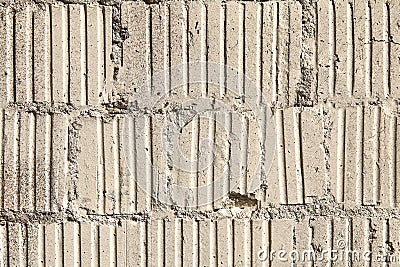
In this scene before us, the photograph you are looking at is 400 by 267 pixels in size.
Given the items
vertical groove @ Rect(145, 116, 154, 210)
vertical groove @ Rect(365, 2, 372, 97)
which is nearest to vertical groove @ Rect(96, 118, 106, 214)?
vertical groove @ Rect(145, 116, 154, 210)

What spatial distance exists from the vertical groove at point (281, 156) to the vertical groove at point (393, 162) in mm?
321

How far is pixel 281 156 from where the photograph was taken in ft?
5.63

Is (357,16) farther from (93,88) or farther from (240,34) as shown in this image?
(93,88)

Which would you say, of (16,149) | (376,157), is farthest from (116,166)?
(376,157)

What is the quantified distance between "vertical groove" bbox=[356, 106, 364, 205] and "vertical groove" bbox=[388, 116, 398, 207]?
85mm

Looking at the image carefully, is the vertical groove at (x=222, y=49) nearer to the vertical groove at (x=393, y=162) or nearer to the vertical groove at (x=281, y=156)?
the vertical groove at (x=281, y=156)

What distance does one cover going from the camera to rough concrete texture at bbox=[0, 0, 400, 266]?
5.59 feet

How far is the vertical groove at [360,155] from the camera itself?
67.0 inches

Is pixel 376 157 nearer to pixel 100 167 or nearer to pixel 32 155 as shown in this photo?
pixel 100 167

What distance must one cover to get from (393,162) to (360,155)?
10cm

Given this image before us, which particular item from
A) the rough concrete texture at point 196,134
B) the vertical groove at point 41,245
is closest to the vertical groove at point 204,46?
the rough concrete texture at point 196,134

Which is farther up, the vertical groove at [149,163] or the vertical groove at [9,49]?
the vertical groove at [9,49]

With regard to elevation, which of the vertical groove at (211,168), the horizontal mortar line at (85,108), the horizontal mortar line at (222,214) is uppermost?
the horizontal mortar line at (85,108)

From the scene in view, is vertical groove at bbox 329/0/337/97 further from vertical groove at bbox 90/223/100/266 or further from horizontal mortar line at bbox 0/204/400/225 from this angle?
vertical groove at bbox 90/223/100/266
